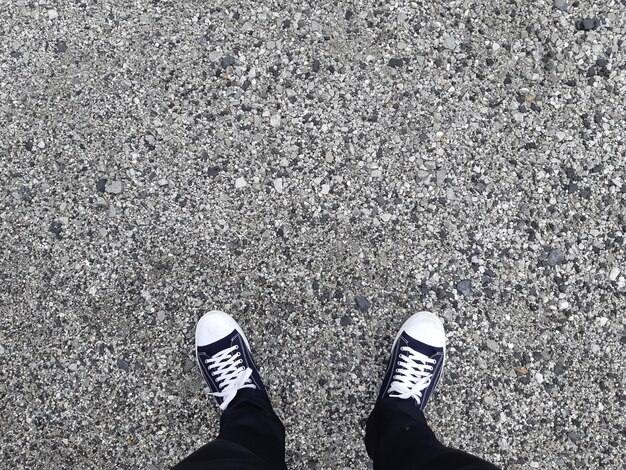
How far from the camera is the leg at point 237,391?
1.93 metres

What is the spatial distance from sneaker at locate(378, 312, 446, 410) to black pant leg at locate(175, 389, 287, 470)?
0.49 meters

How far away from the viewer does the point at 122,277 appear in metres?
2.22

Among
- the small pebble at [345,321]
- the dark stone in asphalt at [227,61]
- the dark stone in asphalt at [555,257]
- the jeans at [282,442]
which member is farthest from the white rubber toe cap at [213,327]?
the dark stone in asphalt at [555,257]

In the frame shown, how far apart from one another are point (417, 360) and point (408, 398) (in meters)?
0.17

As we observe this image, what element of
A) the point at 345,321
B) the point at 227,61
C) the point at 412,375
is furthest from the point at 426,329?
the point at 227,61

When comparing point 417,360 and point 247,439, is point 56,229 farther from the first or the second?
point 417,360

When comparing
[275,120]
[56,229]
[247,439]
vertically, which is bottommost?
[247,439]

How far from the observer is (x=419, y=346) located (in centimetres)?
213

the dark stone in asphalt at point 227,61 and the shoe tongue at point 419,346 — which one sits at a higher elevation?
the dark stone in asphalt at point 227,61

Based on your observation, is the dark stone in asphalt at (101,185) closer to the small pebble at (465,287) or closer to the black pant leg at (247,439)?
the black pant leg at (247,439)

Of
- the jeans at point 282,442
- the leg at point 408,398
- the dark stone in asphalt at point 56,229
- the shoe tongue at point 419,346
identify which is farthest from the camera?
the dark stone in asphalt at point 56,229

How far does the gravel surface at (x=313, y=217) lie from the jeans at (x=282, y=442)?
136mm

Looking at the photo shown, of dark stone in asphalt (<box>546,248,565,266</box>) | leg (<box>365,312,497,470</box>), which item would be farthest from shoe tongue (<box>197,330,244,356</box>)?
dark stone in asphalt (<box>546,248,565,266</box>)

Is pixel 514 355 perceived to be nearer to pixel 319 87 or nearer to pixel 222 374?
pixel 222 374
